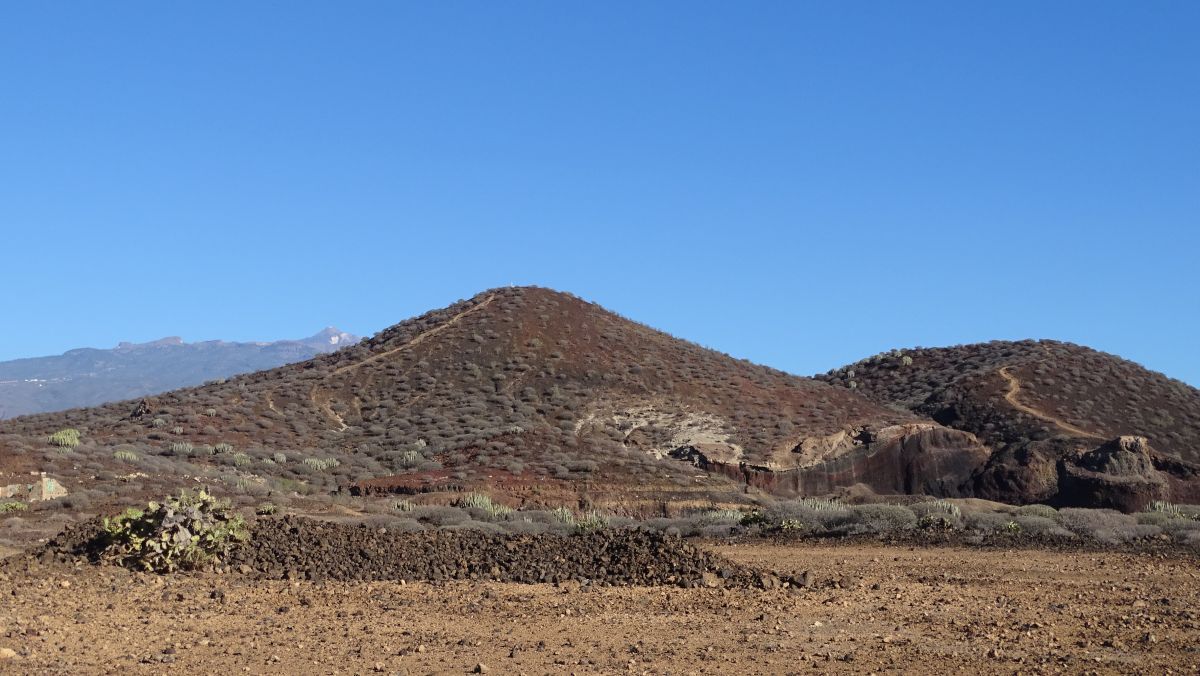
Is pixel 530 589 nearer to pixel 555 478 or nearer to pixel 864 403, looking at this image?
pixel 555 478

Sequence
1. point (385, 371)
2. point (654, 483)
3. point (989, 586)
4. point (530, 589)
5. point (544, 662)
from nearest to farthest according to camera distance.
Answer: point (544, 662) → point (530, 589) → point (989, 586) → point (654, 483) → point (385, 371)

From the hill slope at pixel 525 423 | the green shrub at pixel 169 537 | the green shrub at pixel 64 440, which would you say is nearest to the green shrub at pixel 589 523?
the hill slope at pixel 525 423

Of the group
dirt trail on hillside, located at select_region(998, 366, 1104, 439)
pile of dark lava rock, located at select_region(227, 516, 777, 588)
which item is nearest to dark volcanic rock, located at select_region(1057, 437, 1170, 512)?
dirt trail on hillside, located at select_region(998, 366, 1104, 439)

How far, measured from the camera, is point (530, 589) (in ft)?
44.7

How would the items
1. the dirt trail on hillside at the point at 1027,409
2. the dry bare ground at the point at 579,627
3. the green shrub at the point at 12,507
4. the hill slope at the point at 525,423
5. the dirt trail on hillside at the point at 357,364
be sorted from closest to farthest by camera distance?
the dry bare ground at the point at 579,627 < the green shrub at the point at 12,507 < the hill slope at the point at 525,423 < the dirt trail on hillside at the point at 1027,409 < the dirt trail on hillside at the point at 357,364

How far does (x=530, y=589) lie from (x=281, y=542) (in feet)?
11.5

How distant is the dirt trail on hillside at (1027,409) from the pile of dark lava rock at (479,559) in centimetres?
3412

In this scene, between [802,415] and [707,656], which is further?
[802,415]

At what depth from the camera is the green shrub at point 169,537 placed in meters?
13.6

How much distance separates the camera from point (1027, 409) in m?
50.5

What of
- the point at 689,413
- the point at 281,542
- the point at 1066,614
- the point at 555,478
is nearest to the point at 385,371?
the point at 689,413

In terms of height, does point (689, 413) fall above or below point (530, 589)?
above

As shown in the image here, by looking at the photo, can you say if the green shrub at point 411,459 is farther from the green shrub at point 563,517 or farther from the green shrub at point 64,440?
the green shrub at point 563,517

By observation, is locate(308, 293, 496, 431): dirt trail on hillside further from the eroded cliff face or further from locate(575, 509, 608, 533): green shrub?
locate(575, 509, 608, 533): green shrub
